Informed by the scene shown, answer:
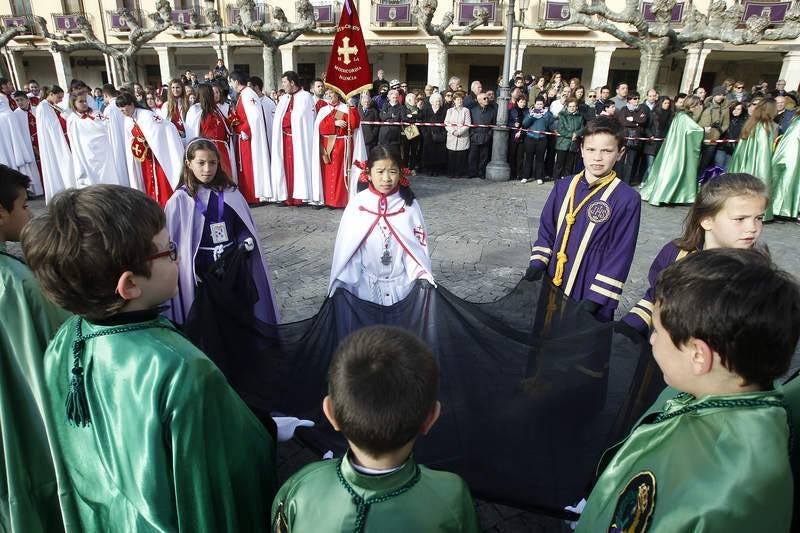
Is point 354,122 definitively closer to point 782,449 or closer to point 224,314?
point 224,314

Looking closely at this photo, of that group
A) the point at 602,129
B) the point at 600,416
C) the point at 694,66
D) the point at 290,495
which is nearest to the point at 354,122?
the point at 602,129

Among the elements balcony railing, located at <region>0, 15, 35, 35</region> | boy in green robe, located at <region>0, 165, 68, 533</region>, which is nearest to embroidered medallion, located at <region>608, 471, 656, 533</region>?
boy in green robe, located at <region>0, 165, 68, 533</region>

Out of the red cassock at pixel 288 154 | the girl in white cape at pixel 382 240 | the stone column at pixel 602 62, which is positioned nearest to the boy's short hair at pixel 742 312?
the girl in white cape at pixel 382 240

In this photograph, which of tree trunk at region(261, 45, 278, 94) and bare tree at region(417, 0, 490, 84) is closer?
bare tree at region(417, 0, 490, 84)

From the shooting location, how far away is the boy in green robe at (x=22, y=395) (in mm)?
1909

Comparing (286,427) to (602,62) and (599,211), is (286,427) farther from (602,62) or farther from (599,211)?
(602,62)

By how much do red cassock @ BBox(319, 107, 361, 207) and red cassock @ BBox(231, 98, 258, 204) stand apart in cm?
137

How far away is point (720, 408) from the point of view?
3.93 feet

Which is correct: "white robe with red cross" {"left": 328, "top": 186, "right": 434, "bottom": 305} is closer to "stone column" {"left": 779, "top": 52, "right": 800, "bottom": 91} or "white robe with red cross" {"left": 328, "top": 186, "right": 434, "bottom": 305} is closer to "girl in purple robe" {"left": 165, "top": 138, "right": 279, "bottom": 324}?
"girl in purple robe" {"left": 165, "top": 138, "right": 279, "bottom": 324}

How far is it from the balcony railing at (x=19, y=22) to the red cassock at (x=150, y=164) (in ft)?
117

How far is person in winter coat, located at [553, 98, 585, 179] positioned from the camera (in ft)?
36.1

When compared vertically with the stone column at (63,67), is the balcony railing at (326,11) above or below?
above

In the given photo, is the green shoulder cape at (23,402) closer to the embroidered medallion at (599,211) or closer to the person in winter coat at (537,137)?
the embroidered medallion at (599,211)

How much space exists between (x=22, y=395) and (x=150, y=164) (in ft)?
21.8
